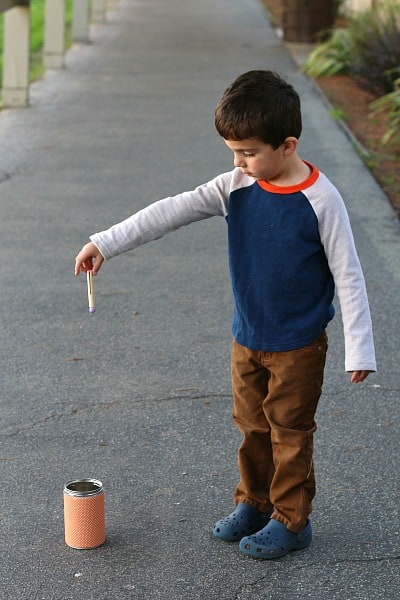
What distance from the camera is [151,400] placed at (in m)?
5.33

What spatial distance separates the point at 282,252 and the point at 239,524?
930 mm

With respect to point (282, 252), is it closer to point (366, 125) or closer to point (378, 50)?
point (366, 125)

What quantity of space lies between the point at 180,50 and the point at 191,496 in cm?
1571

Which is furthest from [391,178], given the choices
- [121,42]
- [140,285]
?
[121,42]

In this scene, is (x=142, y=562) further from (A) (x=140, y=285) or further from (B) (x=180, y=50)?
(B) (x=180, y=50)

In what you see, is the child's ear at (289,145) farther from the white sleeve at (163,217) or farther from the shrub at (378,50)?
the shrub at (378,50)

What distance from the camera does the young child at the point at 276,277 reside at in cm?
360

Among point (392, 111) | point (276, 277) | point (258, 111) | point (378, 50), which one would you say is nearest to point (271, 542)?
point (276, 277)

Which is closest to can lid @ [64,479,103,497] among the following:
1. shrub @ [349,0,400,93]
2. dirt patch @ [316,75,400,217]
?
dirt patch @ [316,75,400,217]

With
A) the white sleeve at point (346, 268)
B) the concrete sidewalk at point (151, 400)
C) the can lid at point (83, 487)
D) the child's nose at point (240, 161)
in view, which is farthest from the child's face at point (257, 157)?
the concrete sidewalk at point (151, 400)

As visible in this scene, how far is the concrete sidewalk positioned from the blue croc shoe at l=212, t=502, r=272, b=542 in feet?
0.16

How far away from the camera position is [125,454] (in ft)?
15.5

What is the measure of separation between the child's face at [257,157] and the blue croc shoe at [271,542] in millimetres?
1131

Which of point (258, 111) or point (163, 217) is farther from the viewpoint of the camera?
point (163, 217)
